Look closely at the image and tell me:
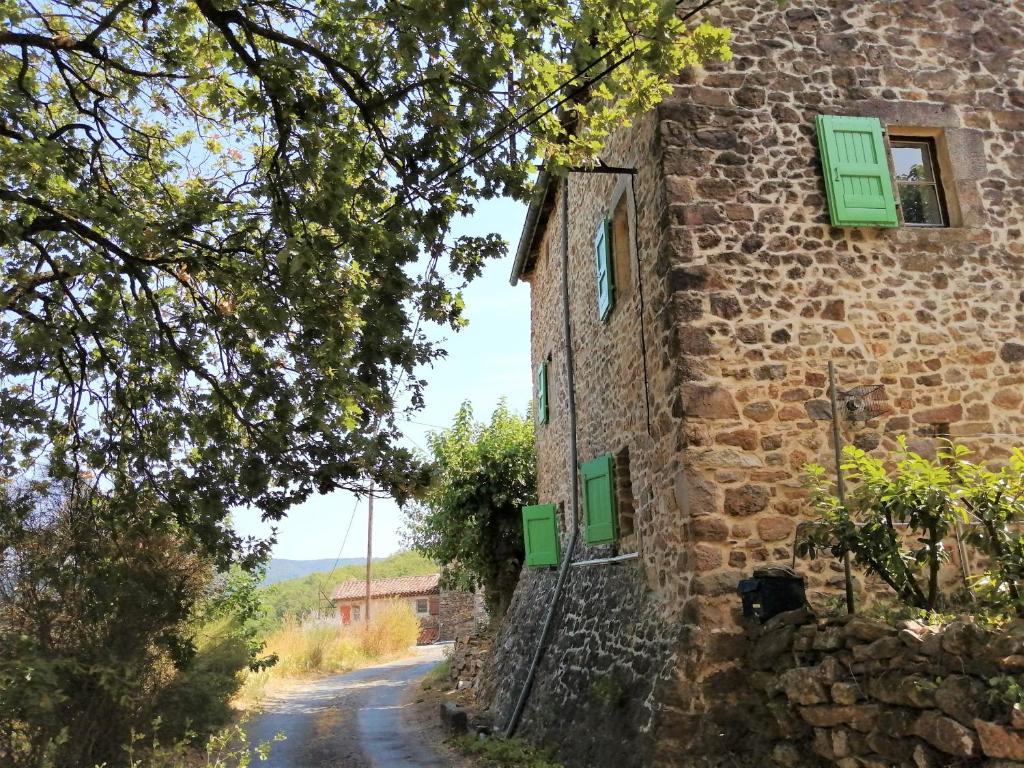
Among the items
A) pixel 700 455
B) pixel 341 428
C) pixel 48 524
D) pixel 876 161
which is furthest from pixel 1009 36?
pixel 48 524

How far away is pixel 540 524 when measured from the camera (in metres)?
11.5

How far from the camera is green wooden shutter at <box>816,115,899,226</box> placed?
6797 millimetres

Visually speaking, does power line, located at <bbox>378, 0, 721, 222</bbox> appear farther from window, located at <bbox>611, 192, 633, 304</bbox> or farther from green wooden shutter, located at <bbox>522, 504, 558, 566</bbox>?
green wooden shutter, located at <bbox>522, 504, 558, 566</bbox>

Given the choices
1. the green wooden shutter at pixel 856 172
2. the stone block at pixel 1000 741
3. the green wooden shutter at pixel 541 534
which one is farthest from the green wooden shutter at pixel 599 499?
the stone block at pixel 1000 741

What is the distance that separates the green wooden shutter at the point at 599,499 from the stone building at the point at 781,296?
68 cm

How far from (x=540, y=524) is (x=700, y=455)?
556 cm

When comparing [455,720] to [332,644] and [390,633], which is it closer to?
[332,644]

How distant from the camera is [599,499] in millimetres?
8875

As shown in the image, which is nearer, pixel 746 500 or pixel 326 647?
pixel 746 500

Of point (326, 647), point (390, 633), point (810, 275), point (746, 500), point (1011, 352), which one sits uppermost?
point (810, 275)

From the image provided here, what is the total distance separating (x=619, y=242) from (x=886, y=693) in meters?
5.51

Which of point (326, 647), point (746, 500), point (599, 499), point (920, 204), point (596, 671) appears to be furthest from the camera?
point (326, 647)

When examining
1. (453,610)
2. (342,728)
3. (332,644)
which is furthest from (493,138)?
(453,610)

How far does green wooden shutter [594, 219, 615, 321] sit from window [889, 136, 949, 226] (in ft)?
9.29
